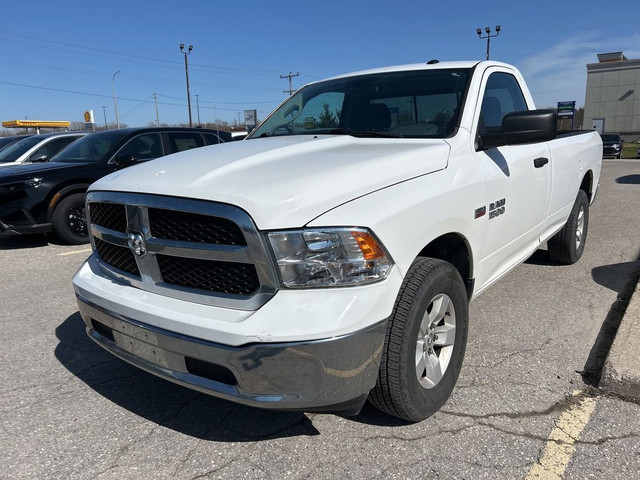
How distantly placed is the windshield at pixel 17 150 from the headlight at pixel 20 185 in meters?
3.78

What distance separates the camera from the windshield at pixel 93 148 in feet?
24.6

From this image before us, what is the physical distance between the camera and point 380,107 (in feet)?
11.4

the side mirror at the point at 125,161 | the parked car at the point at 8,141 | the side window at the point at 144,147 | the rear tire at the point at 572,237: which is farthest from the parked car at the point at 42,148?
the rear tire at the point at 572,237

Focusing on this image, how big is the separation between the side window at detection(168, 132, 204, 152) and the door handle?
584cm

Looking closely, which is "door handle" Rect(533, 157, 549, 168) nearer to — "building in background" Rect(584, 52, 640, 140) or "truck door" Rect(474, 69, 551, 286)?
"truck door" Rect(474, 69, 551, 286)

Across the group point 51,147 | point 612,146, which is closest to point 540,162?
point 51,147

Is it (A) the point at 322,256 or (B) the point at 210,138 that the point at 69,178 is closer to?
(B) the point at 210,138

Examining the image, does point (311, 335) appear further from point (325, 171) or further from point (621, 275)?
point (621, 275)

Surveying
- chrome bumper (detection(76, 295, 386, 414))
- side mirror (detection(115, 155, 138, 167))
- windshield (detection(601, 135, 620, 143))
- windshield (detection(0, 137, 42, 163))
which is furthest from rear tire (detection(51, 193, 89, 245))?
windshield (detection(601, 135, 620, 143))

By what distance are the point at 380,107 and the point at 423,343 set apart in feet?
5.88

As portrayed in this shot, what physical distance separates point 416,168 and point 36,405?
2493 millimetres

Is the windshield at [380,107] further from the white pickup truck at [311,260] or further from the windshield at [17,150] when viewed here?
the windshield at [17,150]

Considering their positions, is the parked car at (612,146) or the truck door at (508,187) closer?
the truck door at (508,187)

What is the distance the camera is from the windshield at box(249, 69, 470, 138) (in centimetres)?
318
